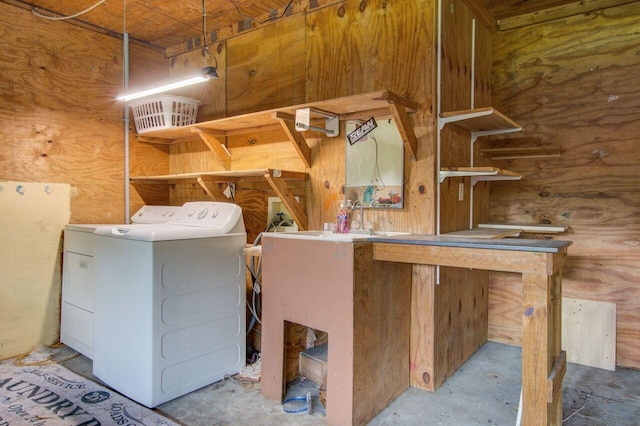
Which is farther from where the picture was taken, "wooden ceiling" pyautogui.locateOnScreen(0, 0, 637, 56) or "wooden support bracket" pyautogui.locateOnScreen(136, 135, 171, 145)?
"wooden support bracket" pyautogui.locateOnScreen(136, 135, 171, 145)

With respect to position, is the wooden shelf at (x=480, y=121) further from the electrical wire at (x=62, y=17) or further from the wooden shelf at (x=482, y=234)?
the electrical wire at (x=62, y=17)

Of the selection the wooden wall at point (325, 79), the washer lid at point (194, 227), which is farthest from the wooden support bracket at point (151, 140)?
the washer lid at point (194, 227)

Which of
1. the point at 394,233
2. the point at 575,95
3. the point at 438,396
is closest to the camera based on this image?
the point at 438,396

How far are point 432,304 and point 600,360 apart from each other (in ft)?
4.36

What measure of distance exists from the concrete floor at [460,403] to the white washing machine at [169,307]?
0.52 feet

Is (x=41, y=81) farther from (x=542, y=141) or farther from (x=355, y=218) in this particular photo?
(x=542, y=141)

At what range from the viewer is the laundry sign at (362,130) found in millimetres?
2508

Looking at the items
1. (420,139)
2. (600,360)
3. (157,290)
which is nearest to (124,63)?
(157,290)

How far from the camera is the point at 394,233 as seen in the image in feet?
7.97

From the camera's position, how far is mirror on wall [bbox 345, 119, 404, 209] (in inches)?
96.9

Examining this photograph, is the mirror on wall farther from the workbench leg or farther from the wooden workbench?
the workbench leg

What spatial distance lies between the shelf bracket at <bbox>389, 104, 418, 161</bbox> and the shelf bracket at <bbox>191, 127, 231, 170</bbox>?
149 cm

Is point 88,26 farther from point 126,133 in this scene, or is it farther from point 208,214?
point 208,214

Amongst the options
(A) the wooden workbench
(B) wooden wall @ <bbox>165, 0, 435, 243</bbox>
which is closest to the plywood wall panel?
(B) wooden wall @ <bbox>165, 0, 435, 243</bbox>
